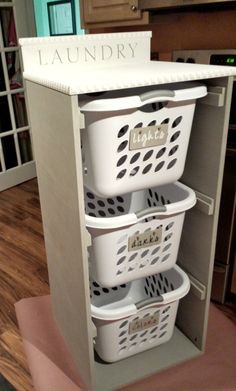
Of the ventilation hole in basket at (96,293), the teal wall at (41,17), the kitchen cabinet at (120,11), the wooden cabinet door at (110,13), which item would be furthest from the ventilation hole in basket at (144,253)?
the teal wall at (41,17)

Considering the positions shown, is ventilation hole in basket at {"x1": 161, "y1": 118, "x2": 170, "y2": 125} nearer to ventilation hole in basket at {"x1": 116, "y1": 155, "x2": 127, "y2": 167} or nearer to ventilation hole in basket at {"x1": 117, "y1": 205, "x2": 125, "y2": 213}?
ventilation hole in basket at {"x1": 116, "y1": 155, "x2": 127, "y2": 167}

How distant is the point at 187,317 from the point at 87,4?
165 cm

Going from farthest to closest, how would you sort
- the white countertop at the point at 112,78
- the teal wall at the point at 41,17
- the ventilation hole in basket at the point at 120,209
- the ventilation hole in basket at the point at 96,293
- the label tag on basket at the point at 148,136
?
the teal wall at the point at 41,17, the ventilation hole in basket at the point at 96,293, the ventilation hole in basket at the point at 120,209, the label tag on basket at the point at 148,136, the white countertop at the point at 112,78

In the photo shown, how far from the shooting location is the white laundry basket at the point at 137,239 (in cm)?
108

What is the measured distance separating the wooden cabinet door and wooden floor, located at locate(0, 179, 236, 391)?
1.30 m

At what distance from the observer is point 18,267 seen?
205 cm

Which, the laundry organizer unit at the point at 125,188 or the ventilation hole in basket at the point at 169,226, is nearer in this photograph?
the laundry organizer unit at the point at 125,188

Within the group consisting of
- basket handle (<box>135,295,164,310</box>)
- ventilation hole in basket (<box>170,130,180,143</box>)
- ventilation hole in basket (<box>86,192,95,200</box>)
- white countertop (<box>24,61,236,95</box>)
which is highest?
white countertop (<box>24,61,236,95</box>)

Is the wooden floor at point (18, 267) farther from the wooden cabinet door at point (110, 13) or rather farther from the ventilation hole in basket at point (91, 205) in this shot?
the wooden cabinet door at point (110, 13)

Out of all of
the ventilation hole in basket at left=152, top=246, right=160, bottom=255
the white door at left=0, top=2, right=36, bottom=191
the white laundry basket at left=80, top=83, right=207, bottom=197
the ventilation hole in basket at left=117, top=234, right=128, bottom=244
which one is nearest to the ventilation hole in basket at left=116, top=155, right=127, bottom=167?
the white laundry basket at left=80, top=83, right=207, bottom=197

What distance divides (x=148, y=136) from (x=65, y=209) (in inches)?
13.6

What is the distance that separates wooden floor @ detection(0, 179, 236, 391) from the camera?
57.6 inches

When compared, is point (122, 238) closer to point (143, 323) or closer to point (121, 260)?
point (121, 260)

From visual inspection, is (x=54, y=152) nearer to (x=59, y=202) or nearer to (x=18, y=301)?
(x=59, y=202)
